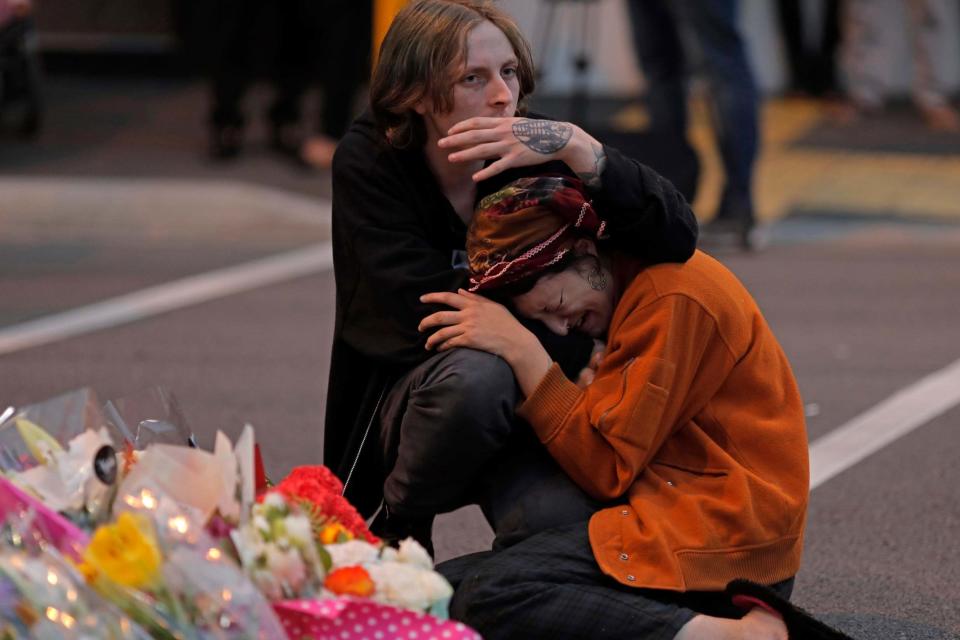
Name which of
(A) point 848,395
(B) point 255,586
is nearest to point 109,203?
(A) point 848,395

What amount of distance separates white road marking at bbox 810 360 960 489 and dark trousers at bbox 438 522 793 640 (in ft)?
5.27

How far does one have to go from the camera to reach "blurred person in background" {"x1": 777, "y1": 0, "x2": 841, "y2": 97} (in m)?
11.5

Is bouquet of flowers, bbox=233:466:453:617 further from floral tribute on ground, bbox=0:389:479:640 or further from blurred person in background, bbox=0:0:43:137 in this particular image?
blurred person in background, bbox=0:0:43:137

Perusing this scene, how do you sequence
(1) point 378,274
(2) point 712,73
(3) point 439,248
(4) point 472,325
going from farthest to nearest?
(2) point 712,73 < (3) point 439,248 < (1) point 378,274 < (4) point 472,325

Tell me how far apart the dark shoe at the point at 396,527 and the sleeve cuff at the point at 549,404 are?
1.52ft

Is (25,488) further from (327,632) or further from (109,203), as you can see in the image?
(109,203)

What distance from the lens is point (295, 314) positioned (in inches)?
274

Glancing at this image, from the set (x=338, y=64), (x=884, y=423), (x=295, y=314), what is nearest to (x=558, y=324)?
(x=884, y=423)

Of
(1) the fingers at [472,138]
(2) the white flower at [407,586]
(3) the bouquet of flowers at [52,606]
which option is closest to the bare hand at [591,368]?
(1) the fingers at [472,138]

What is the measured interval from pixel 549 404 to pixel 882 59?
8.05 meters

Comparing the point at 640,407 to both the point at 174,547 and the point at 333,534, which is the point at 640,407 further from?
the point at 174,547

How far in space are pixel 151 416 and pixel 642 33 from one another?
18.0ft

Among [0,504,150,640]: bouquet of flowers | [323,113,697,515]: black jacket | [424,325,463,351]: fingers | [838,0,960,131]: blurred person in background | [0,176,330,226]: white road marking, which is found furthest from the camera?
[838,0,960,131]: blurred person in background

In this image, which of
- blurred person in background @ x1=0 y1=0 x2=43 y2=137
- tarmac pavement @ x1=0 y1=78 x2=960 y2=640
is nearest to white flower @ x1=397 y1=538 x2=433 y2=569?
tarmac pavement @ x1=0 y1=78 x2=960 y2=640
